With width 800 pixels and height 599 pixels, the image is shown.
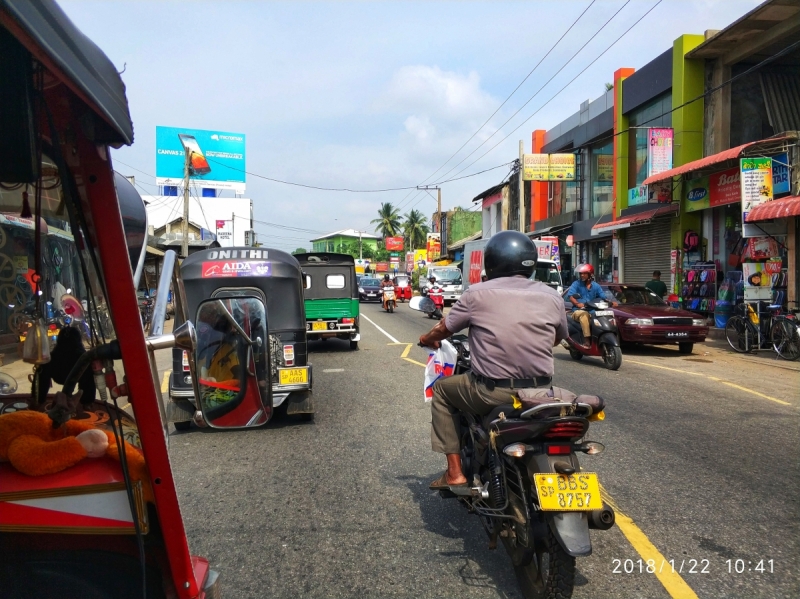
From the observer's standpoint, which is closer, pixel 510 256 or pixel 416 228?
pixel 510 256

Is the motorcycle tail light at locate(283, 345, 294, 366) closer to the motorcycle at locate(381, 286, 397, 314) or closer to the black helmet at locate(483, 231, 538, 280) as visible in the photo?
the black helmet at locate(483, 231, 538, 280)

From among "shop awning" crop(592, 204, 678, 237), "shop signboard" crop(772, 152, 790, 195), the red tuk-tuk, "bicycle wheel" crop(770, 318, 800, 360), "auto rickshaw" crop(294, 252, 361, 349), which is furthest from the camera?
"shop awning" crop(592, 204, 678, 237)

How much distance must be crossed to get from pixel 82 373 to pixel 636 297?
13.9m

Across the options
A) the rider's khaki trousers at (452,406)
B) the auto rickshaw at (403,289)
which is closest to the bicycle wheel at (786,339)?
the rider's khaki trousers at (452,406)

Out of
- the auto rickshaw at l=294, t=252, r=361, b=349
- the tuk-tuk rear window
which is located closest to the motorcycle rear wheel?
the auto rickshaw at l=294, t=252, r=361, b=349

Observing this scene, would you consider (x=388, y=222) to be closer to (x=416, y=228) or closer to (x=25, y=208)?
(x=416, y=228)

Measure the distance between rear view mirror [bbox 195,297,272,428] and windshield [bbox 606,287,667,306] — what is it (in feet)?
31.0

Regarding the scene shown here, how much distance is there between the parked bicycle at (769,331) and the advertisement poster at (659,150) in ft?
23.4

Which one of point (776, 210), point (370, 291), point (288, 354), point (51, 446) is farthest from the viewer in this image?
point (370, 291)

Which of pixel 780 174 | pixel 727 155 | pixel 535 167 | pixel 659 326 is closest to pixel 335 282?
pixel 659 326

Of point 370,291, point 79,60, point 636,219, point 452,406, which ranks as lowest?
point 370,291

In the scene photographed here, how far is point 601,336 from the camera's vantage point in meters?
11.4

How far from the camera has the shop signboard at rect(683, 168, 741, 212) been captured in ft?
56.5
